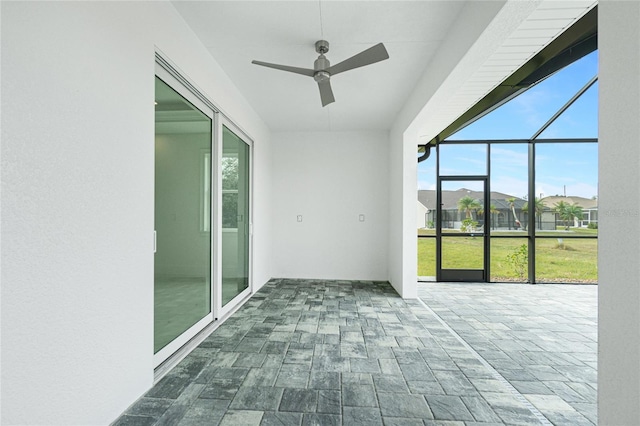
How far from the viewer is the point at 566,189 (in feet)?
17.8

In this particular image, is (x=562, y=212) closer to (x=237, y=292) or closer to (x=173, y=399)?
(x=237, y=292)

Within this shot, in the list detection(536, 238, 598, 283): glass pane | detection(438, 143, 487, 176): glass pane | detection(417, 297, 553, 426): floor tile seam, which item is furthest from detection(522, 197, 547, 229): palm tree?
detection(417, 297, 553, 426): floor tile seam

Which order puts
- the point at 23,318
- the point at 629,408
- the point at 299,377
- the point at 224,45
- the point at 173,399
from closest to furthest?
the point at 629,408, the point at 23,318, the point at 173,399, the point at 299,377, the point at 224,45

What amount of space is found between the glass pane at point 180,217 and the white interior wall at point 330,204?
262cm

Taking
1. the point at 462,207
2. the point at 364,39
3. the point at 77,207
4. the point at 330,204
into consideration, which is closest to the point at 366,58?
the point at 364,39

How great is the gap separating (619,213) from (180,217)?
8.90 ft

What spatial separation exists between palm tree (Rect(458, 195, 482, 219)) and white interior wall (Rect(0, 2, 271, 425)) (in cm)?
515

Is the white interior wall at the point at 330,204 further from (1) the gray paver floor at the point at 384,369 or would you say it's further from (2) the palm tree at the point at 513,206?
(2) the palm tree at the point at 513,206

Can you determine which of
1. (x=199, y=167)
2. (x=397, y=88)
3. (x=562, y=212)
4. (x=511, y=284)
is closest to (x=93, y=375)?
(x=199, y=167)

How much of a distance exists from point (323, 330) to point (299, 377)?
93 centimetres

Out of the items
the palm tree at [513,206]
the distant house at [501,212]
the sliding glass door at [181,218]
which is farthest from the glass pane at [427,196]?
the sliding glass door at [181,218]

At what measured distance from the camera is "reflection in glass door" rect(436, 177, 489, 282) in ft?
18.0

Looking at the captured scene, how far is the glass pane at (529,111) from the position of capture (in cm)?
463

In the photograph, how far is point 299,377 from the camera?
84.1 inches
